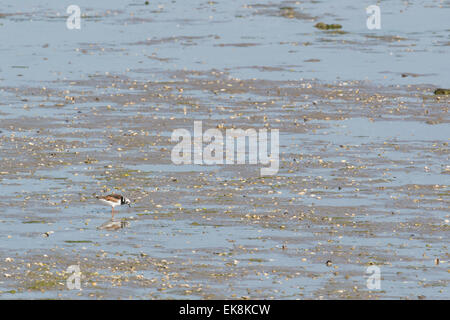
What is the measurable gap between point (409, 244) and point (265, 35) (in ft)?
100

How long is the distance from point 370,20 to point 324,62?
1271 cm

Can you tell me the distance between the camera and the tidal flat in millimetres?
20281

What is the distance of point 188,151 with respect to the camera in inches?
1169

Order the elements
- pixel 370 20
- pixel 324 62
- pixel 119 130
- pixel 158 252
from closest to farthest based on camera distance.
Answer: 1. pixel 158 252
2. pixel 119 130
3. pixel 324 62
4. pixel 370 20

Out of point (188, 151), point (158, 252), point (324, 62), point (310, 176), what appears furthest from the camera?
point (324, 62)

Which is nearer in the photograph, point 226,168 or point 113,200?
point 113,200

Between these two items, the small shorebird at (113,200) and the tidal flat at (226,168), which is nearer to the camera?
the tidal flat at (226,168)

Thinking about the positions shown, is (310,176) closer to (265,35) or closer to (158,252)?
(158,252)

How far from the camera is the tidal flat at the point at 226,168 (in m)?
20.3

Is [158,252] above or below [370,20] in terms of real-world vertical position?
below

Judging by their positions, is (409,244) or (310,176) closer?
(409,244)

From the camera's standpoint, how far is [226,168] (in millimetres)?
28125

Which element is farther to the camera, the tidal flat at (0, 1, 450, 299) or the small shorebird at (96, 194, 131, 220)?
the small shorebird at (96, 194, 131, 220)
